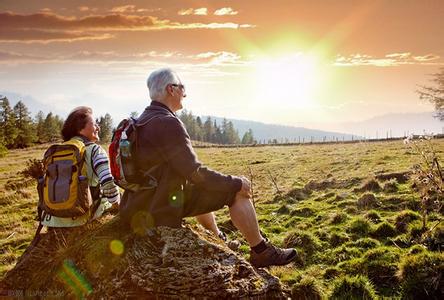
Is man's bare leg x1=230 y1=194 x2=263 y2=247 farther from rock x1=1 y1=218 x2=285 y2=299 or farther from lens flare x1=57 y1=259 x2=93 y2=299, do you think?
lens flare x1=57 y1=259 x2=93 y2=299

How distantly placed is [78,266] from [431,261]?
227 inches

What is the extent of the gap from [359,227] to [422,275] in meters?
3.67

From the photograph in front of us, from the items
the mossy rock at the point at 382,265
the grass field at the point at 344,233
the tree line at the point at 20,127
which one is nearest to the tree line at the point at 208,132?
the tree line at the point at 20,127

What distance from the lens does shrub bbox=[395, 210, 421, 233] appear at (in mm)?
9969

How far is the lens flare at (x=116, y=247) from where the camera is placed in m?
5.57

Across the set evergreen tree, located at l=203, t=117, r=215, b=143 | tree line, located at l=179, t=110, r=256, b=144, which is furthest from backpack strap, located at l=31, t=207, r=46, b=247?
evergreen tree, located at l=203, t=117, r=215, b=143

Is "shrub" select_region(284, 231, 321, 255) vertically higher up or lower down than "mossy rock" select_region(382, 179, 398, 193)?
lower down

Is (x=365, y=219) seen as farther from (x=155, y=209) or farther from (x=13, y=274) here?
(x=13, y=274)

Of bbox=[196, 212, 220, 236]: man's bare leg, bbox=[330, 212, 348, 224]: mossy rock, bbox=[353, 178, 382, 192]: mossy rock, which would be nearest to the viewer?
bbox=[196, 212, 220, 236]: man's bare leg

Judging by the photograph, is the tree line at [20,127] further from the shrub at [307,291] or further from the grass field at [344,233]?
the shrub at [307,291]

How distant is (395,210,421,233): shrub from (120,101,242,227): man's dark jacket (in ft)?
19.8

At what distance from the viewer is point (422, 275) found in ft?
22.4

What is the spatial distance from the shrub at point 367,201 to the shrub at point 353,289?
19.5 ft

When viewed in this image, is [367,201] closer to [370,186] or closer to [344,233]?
[370,186]
